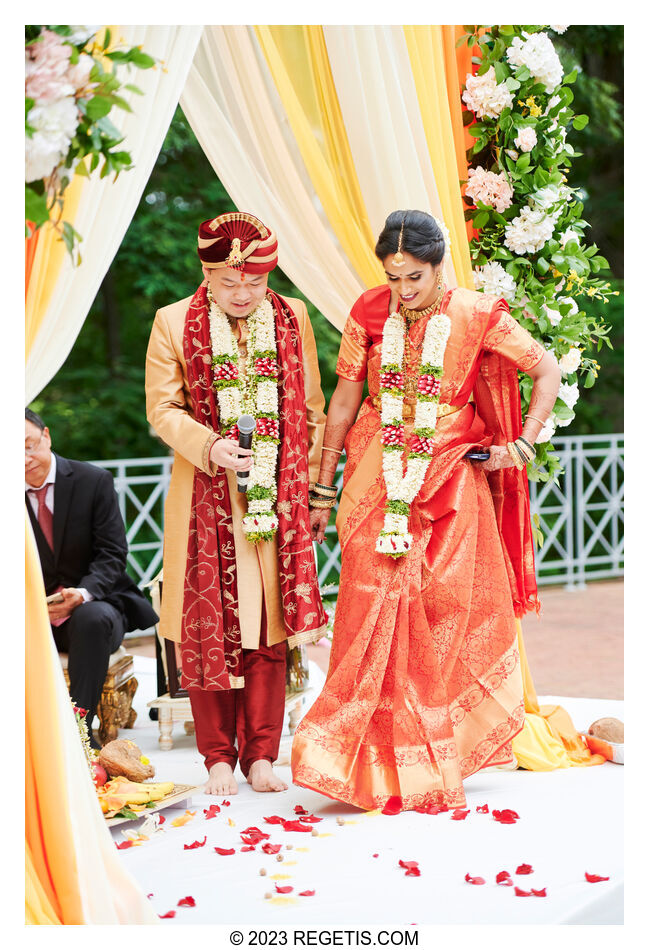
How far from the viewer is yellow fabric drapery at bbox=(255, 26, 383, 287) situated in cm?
409

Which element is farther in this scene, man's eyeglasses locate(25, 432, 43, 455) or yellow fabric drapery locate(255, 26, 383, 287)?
man's eyeglasses locate(25, 432, 43, 455)

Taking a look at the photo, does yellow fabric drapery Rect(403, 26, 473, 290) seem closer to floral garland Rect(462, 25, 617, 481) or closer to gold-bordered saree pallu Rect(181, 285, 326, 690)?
floral garland Rect(462, 25, 617, 481)

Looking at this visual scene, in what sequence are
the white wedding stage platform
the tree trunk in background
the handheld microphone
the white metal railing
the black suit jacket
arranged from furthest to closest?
the tree trunk in background < the white metal railing < the black suit jacket < the handheld microphone < the white wedding stage platform

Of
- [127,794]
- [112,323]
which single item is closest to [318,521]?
[127,794]

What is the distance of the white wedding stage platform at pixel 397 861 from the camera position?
2801 millimetres

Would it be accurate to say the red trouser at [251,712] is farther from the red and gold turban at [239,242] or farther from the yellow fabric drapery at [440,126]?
the yellow fabric drapery at [440,126]

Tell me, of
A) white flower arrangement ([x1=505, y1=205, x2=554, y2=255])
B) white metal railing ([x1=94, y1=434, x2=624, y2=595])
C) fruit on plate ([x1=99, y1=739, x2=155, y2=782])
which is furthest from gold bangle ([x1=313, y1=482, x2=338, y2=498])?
white metal railing ([x1=94, y1=434, x2=624, y2=595])

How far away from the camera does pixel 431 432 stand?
3.66 meters

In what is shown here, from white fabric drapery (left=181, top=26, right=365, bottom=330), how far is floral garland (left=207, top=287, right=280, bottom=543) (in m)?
0.64

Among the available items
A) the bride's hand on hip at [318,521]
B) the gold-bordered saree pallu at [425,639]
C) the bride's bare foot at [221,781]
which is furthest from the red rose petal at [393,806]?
the bride's hand on hip at [318,521]

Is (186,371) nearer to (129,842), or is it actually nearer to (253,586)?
(253,586)

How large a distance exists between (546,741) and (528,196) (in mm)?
2137

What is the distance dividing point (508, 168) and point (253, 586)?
1936mm

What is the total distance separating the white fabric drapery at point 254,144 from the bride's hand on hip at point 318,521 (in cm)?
94
